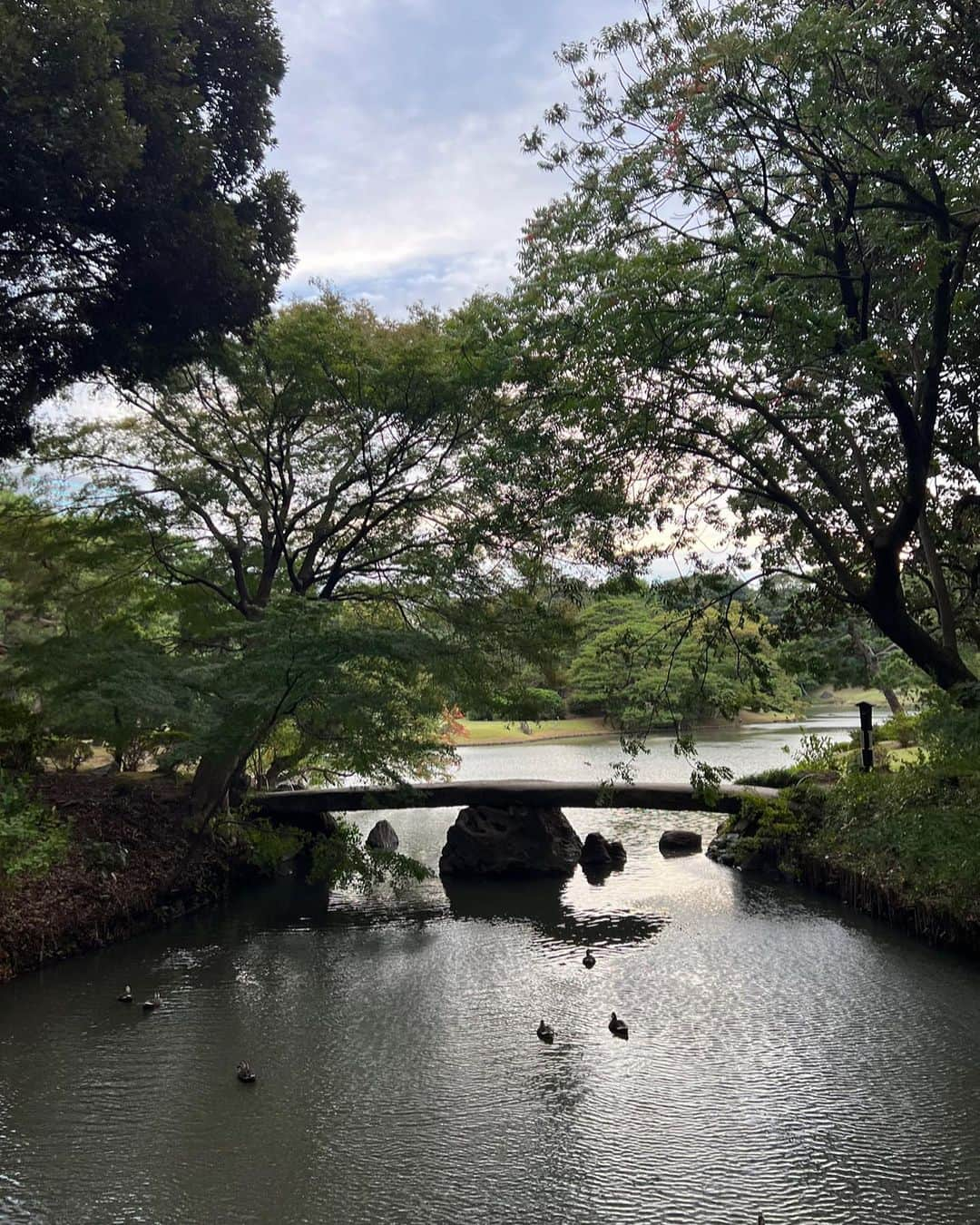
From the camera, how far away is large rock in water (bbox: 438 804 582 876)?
576 inches

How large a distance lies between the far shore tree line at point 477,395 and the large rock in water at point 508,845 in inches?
92.2

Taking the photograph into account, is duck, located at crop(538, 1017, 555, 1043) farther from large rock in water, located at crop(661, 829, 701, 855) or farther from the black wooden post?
large rock in water, located at crop(661, 829, 701, 855)

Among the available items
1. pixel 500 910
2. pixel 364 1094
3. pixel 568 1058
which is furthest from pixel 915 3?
pixel 500 910

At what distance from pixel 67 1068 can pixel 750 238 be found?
8.69 m

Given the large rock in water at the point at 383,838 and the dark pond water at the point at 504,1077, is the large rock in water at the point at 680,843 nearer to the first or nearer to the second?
the dark pond water at the point at 504,1077

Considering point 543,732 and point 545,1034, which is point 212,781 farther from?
point 543,732

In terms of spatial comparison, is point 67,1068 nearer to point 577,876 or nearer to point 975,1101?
point 975,1101

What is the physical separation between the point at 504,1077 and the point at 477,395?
339 inches

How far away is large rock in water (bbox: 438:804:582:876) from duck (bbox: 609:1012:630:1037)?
718 centimetres

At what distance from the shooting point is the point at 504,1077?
21.3 ft

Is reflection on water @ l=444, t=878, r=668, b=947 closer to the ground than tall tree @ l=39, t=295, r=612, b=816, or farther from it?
closer to the ground

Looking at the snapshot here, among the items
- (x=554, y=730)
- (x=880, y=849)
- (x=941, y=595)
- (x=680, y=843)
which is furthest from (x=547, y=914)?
(x=554, y=730)

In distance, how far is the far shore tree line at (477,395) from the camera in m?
6.71

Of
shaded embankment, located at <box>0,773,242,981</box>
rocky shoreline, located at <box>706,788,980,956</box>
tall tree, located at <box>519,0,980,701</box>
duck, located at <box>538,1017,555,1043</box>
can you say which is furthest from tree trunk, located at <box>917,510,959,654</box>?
shaded embankment, located at <box>0,773,242,981</box>
